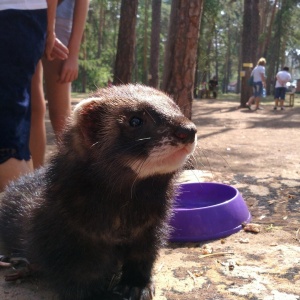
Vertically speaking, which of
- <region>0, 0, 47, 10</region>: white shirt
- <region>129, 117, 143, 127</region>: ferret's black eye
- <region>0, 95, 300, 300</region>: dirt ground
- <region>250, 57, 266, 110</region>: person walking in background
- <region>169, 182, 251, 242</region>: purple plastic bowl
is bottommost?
<region>0, 95, 300, 300</region>: dirt ground

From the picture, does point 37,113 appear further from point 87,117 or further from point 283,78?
point 283,78

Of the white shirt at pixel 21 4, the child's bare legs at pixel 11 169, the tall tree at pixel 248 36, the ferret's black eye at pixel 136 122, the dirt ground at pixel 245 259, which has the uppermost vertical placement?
the tall tree at pixel 248 36

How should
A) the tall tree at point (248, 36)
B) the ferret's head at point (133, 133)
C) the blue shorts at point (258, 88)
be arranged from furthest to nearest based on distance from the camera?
the tall tree at point (248, 36), the blue shorts at point (258, 88), the ferret's head at point (133, 133)

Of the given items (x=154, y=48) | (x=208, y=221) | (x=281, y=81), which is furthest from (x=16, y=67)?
(x=154, y=48)

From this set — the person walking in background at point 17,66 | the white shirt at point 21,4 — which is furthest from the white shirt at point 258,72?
the white shirt at point 21,4

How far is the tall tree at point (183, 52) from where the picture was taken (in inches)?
211

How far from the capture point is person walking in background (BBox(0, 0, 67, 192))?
311cm

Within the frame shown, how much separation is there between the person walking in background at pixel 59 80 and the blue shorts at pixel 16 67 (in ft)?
2.01

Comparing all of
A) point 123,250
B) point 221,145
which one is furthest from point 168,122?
point 221,145

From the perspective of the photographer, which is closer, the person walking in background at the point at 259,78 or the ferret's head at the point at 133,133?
the ferret's head at the point at 133,133

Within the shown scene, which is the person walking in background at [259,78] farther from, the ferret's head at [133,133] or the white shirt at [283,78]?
the ferret's head at [133,133]

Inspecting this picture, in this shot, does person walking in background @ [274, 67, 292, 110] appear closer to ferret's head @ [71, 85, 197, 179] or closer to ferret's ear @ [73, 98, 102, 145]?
ferret's head @ [71, 85, 197, 179]

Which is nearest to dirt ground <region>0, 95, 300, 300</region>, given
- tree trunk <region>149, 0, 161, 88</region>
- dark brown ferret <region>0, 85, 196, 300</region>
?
dark brown ferret <region>0, 85, 196, 300</region>

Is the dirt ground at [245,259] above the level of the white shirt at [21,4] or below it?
below
